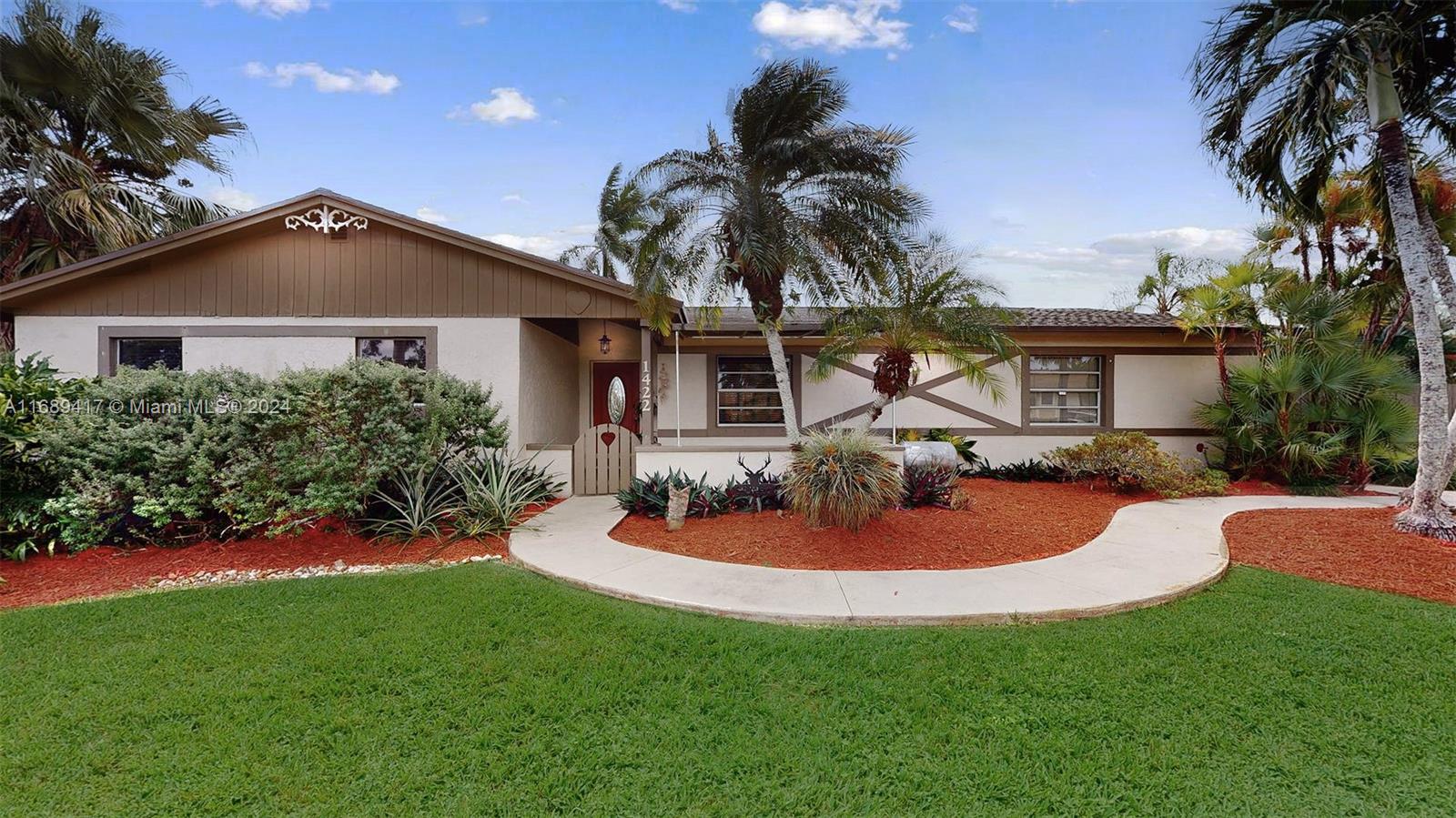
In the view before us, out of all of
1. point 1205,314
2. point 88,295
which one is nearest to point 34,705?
point 88,295

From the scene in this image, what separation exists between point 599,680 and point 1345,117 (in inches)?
416

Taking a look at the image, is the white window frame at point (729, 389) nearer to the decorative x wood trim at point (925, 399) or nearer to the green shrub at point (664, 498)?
the decorative x wood trim at point (925, 399)

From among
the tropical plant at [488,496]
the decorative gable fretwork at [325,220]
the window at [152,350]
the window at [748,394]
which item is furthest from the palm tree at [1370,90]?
the window at [152,350]

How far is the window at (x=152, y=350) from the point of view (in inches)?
344

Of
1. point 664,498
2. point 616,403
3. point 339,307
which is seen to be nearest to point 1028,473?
point 664,498

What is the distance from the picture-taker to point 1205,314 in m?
9.87

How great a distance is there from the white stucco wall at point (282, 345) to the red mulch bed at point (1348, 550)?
962 cm

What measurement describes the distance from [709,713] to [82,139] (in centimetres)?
1617

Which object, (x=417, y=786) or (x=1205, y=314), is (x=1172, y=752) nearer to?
(x=417, y=786)

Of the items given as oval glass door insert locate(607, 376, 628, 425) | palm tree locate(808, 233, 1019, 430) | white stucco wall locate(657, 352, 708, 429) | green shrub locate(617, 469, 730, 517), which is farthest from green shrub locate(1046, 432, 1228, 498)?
oval glass door insert locate(607, 376, 628, 425)

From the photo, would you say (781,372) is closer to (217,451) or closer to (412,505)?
(412,505)

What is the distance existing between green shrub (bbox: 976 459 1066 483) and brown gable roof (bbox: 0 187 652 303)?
7.63 m

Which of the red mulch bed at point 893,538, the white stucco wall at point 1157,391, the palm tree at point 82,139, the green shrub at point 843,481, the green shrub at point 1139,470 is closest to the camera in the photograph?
the red mulch bed at point 893,538

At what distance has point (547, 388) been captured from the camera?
1054 cm
